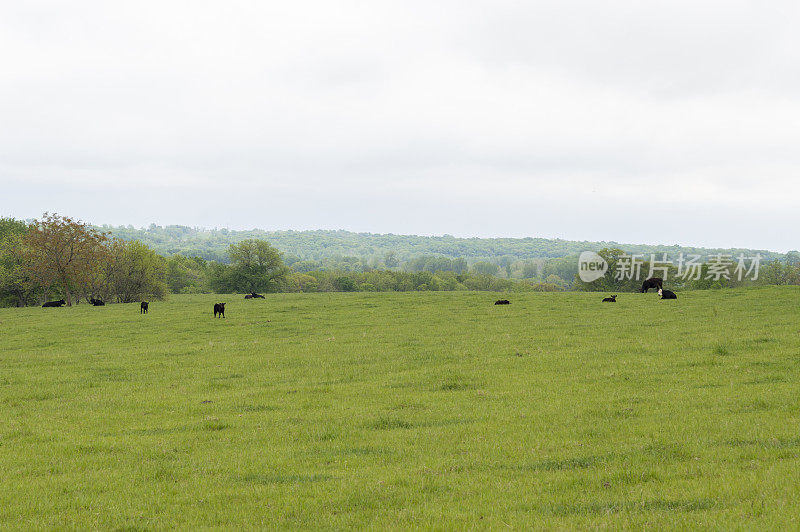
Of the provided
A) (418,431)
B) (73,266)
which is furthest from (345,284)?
(418,431)

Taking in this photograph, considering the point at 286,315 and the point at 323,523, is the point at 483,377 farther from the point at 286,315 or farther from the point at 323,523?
the point at 286,315

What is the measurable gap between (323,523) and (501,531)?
2.66 meters

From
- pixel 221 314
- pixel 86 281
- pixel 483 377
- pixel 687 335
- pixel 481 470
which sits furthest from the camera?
pixel 86 281

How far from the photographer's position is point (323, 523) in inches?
306

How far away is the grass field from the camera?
318 inches

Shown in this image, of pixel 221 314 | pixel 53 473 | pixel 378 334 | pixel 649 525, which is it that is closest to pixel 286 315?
pixel 221 314

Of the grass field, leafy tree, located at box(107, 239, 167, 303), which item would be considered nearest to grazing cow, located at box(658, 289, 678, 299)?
the grass field

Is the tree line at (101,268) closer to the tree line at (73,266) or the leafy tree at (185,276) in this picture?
the tree line at (73,266)

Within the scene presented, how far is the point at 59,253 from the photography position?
61.9m

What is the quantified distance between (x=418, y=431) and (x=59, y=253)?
64675 millimetres

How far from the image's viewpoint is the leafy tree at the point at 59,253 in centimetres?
6134

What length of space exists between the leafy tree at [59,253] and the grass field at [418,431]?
1531 inches
